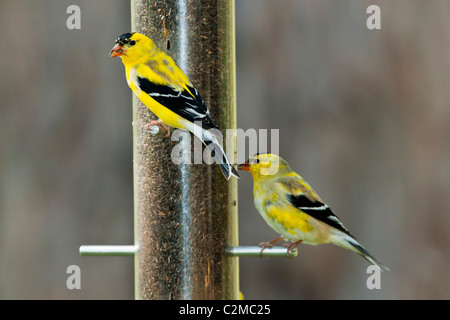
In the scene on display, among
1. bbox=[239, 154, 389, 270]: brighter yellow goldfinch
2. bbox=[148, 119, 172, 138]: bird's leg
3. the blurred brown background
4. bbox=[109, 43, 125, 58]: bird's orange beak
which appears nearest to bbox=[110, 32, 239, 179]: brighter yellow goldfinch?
bbox=[109, 43, 125, 58]: bird's orange beak

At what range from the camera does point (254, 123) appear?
5.52 meters

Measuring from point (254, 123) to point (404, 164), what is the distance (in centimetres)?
106

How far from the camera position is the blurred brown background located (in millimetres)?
5543

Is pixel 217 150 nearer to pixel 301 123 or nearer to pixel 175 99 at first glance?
pixel 175 99

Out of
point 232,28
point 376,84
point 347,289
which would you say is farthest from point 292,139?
point 232,28

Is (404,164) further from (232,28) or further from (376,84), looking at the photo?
(232,28)

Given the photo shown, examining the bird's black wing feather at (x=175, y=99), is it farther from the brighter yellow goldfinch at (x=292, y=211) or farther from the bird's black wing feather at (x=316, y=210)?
the bird's black wing feather at (x=316, y=210)

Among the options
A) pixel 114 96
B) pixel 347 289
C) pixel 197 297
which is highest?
pixel 114 96

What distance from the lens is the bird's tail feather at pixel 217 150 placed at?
3.52 metres

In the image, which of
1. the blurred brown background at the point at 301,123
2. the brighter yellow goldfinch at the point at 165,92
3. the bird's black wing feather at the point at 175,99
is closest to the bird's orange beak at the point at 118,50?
the brighter yellow goldfinch at the point at 165,92

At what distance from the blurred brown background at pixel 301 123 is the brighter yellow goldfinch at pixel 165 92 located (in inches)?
76.4

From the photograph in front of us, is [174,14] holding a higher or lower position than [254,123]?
higher

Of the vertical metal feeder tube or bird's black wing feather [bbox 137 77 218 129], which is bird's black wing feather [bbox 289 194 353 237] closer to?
the vertical metal feeder tube

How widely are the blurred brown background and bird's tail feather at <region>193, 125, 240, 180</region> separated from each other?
1.92m
